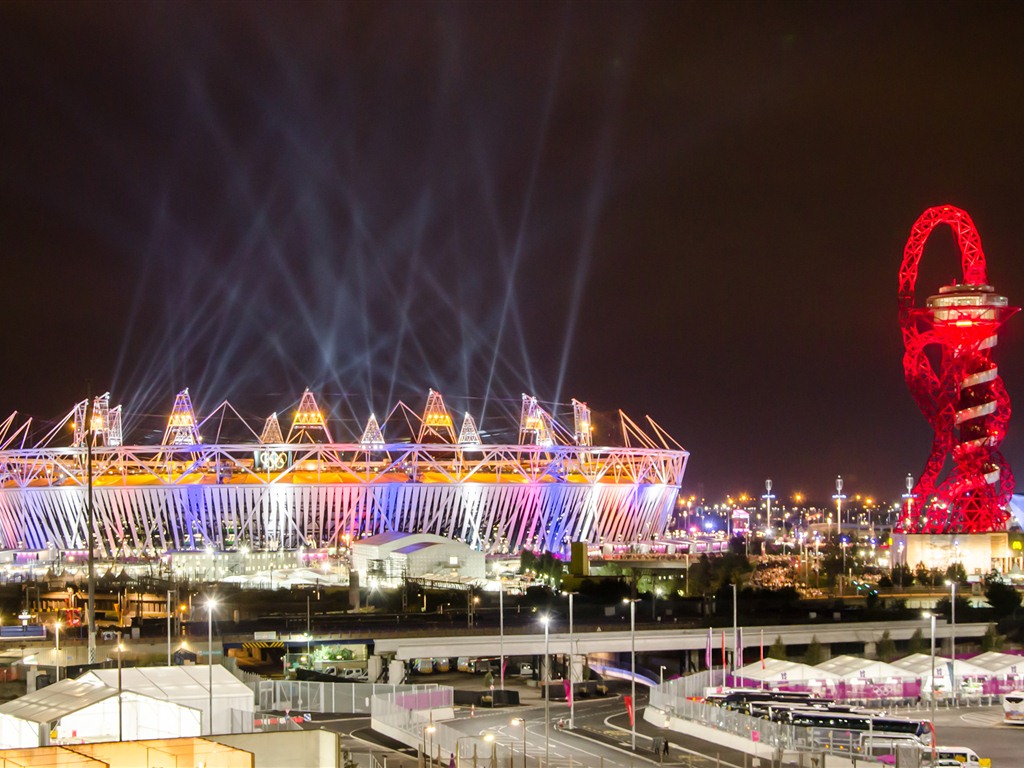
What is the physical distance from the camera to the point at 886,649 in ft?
166

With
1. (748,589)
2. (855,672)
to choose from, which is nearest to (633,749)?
(855,672)

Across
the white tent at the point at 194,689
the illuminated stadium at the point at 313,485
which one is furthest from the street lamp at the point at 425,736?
the illuminated stadium at the point at 313,485

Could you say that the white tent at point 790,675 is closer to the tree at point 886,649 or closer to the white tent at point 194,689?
the tree at point 886,649

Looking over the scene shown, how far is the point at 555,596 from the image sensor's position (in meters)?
64.0

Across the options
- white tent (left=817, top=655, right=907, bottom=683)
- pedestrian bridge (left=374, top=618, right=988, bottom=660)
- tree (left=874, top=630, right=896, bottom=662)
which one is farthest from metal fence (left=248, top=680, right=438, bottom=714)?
tree (left=874, top=630, right=896, bottom=662)

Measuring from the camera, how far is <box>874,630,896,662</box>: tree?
163 feet

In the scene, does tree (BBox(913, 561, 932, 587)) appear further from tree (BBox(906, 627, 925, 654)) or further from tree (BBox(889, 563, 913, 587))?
tree (BBox(906, 627, 925, 654))

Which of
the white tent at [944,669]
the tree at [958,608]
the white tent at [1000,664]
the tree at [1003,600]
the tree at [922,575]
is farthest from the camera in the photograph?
the tree at [922,575]

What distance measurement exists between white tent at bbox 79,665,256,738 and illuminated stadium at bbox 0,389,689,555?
59747 mm

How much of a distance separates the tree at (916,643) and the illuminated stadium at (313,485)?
42.0 m

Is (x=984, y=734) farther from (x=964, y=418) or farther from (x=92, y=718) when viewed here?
(x=964, y=418)

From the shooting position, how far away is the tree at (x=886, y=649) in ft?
163

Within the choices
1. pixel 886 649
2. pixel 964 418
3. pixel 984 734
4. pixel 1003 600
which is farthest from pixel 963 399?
pixel 984 734

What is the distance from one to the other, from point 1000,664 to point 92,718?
28.8 metres
